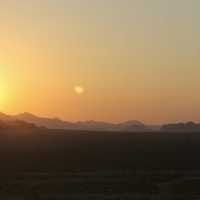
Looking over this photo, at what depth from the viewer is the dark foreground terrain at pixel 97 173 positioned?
44625 mm

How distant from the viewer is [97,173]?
201 feet

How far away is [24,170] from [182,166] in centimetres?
1630

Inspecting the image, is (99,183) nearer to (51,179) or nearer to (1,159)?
(51,179)

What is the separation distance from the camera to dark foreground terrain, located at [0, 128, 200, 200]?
44625mm

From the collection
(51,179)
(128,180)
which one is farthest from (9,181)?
(128,180)

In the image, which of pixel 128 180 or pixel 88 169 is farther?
pixel 88 169

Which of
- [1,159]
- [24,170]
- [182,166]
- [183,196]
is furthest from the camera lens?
[1,159]

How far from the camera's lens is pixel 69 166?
68062 millimetres

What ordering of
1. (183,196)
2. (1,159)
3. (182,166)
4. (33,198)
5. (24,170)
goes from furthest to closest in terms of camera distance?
(1,159)
(182,166)
(24,170)
(183,196)
(33,198)

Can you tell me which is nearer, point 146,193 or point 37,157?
point 146,193

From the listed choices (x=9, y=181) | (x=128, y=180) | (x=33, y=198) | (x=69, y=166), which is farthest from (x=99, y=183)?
(x=69, y=166)

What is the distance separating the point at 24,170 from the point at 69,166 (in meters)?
5.60

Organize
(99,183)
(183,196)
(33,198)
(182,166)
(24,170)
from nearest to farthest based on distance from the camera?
(33,198), (183,196), (99,183), (24,170), (182,166)

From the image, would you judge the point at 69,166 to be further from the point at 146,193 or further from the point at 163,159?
the point at 146,193
